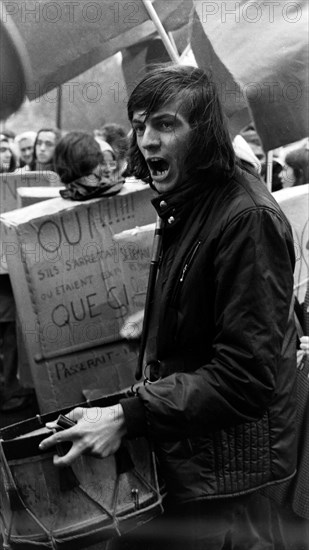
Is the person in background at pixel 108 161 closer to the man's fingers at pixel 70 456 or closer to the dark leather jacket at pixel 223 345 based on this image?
the dark leather jacket at pixel 223 345

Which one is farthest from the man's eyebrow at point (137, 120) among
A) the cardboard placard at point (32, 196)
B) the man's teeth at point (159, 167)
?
the cardboard placard at point (32, 196)

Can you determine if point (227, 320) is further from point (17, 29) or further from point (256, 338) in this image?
point (17, 29)

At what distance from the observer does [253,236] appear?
6.62ft

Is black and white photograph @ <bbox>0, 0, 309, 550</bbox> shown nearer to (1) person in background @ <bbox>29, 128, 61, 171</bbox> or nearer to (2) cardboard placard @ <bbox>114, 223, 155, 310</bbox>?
(2) cardboard placard @ <bbox>114, 223, 155, 310</bbox>

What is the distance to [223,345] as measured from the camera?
203cm

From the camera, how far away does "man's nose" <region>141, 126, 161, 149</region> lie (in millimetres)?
2172

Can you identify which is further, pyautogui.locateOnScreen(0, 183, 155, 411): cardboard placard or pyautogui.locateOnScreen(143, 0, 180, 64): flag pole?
pyautogui.locateOnScreen(0, 183, 155, 411): cardboard placard

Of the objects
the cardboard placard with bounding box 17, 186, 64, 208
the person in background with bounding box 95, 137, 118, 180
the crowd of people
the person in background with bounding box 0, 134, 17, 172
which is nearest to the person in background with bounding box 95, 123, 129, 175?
the person in background with bounding box 95, 137, 118, 180

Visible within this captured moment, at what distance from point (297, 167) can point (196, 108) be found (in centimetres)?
271

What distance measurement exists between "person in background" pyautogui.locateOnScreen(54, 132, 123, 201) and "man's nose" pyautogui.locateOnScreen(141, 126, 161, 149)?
2.54m

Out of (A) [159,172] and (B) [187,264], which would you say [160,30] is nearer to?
(A) [159,172]

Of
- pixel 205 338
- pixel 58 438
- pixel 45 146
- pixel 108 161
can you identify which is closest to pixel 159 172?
pixel 205 338

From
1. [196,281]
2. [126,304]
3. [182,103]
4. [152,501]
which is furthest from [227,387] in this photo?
[126,304]

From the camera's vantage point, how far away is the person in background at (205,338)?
2018mm
